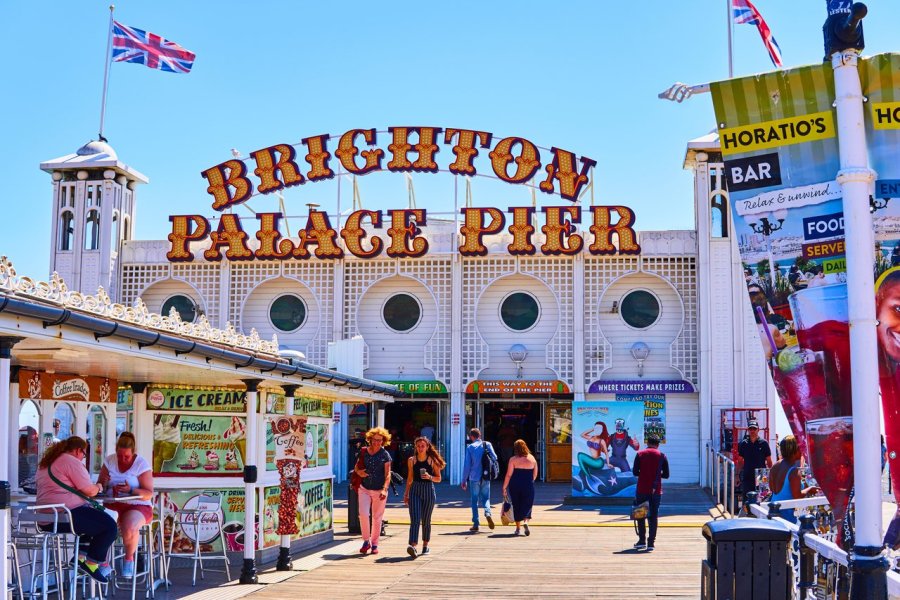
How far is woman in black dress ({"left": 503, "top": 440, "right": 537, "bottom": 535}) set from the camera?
1689cm

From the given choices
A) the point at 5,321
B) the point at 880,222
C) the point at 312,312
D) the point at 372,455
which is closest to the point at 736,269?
the point at 312,312

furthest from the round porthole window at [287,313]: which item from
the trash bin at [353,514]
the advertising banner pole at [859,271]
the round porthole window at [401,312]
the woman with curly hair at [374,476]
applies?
the advertising banner pole at [859,271]

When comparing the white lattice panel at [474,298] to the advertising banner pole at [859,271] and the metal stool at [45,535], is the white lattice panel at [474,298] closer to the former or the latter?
the metal stool at [45,535]

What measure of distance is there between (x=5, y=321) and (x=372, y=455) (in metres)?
7.65

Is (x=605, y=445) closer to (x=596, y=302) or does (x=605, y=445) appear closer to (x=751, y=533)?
(x=596, y=302)

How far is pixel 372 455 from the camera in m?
14.9

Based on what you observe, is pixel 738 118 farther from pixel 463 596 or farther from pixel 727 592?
pixel 463 596

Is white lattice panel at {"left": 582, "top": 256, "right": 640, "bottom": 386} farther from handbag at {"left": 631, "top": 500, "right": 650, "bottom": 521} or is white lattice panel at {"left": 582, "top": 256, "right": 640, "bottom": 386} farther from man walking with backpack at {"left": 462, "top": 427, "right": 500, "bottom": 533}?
handbag at {"left": 631, "top": 500, "right": 650, "bottom": 521}

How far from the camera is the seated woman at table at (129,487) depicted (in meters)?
10.5

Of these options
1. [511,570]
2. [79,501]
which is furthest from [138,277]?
[79,501]

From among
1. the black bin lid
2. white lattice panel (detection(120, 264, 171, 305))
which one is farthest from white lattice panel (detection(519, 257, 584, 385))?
the black bin lid

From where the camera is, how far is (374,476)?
14.9 meters

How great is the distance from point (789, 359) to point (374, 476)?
7.99 meters

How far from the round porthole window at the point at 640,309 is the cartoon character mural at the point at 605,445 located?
6580 millimetres
